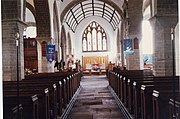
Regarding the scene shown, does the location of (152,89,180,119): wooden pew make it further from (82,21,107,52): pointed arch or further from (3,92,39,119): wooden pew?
(82,21,107,52): pointed arch

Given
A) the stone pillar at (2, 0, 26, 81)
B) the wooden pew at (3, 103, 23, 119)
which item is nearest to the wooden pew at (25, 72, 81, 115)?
the stone pillar at (2, 0, 26, 81)

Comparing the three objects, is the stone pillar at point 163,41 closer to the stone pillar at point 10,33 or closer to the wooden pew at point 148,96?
the wooden pew at point 148,96

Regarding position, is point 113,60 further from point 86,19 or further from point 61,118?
point 61,118

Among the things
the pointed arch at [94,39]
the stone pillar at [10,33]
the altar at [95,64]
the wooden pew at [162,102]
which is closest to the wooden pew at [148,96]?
the wooden pew at [162,102]

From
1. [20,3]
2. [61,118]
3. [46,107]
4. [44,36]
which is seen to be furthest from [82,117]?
[44,36]

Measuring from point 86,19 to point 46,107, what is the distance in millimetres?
22261

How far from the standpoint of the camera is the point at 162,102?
10.3ft

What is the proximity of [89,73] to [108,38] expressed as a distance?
3.95 meters

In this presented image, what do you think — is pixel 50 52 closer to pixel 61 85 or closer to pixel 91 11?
pixel 61 85

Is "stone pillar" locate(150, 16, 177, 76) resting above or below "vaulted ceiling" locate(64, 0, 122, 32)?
below

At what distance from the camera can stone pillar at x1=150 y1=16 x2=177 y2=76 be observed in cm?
704

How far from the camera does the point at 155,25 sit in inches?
280

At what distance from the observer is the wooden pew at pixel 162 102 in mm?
3057

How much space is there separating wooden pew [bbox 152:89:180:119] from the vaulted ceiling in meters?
13.8
